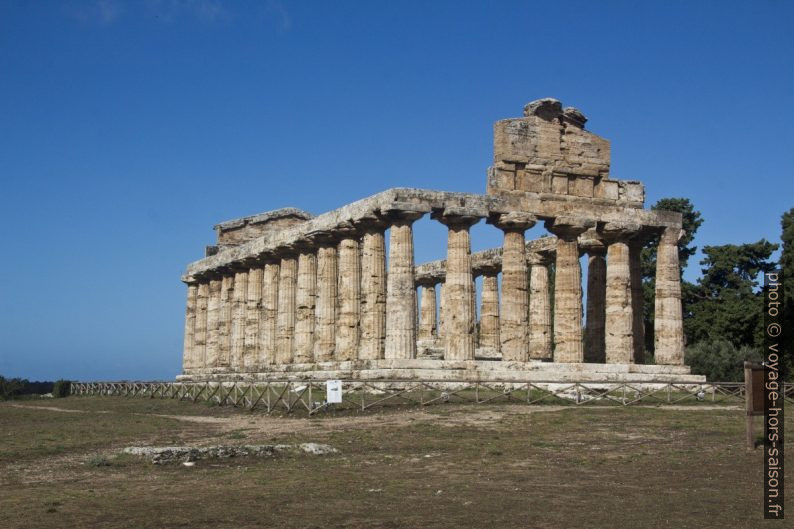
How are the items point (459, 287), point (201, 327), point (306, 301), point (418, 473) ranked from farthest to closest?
point (201, 327) → point (306, 301) → point (459, 287) → point (418, 473)

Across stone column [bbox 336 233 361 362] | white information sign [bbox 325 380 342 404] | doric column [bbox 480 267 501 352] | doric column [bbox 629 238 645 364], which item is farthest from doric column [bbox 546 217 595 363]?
white information sign [bbox 325 380 342 404]

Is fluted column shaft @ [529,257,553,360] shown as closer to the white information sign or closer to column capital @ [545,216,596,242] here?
column capital @ [545,216,596,242]

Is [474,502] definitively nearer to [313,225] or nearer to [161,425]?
[161,425]

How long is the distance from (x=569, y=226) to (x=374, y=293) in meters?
9.30

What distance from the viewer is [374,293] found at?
43.0 meters

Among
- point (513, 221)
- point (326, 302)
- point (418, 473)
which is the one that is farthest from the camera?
point (326, 302)

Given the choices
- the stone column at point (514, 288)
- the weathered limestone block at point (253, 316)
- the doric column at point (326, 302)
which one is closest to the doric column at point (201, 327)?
the weathered limestone block at point (253, 316)

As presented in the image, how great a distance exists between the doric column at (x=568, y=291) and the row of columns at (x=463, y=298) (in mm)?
→ 45

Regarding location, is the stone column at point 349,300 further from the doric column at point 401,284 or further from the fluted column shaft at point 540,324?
the fluted column shaft at point 540,324

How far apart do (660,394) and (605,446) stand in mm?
14805

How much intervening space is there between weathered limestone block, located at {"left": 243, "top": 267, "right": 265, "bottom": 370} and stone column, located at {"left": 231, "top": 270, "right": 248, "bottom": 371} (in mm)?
628

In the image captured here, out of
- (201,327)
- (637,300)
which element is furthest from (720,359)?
(201,327)

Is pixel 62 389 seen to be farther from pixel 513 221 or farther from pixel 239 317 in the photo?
pixel 513 221

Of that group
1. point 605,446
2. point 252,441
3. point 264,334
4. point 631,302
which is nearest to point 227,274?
point 264,334
